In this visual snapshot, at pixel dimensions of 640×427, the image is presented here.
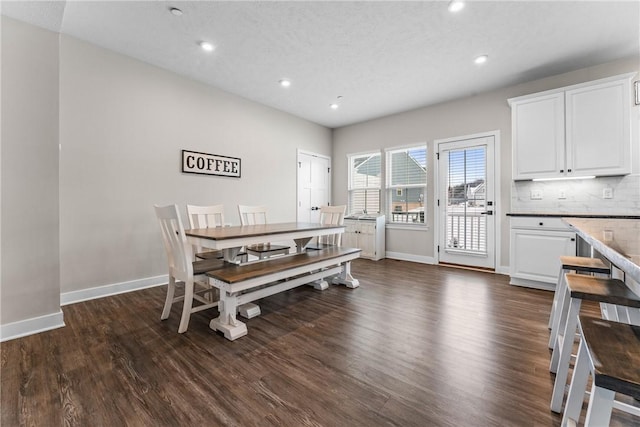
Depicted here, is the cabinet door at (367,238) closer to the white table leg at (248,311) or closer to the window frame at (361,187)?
the window frame at (361,187)

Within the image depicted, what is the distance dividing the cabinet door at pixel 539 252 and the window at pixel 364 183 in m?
2.65

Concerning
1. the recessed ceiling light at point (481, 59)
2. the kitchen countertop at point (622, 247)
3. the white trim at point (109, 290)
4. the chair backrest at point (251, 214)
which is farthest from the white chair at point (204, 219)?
the recessed ceiling light at point (481, 59)

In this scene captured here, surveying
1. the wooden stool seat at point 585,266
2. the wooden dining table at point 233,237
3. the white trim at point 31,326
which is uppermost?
the wooden dining table at point 233,237

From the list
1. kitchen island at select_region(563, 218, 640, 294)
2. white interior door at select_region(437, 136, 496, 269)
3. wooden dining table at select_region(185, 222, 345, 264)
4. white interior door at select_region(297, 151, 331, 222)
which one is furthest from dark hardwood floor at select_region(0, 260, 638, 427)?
white interior door at select_region(297, 151, 331, 222)

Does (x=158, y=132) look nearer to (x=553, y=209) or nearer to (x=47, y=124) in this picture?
(x=47, y=124)

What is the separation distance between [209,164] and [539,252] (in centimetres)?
465

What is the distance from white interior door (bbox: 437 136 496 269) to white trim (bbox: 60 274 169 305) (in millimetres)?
4509

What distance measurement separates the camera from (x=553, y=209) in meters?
3.61

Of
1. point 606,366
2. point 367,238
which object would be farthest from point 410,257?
point 606,366

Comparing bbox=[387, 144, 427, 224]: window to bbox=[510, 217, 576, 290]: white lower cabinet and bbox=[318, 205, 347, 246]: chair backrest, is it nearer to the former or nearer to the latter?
bbox=[510, 217, 576, 290]: white lower cabinet

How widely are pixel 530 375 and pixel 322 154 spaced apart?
5208 millimetres

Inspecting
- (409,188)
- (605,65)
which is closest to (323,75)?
(409,188)

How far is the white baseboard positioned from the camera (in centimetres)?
489

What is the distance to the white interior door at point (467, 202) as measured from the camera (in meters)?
4.27
